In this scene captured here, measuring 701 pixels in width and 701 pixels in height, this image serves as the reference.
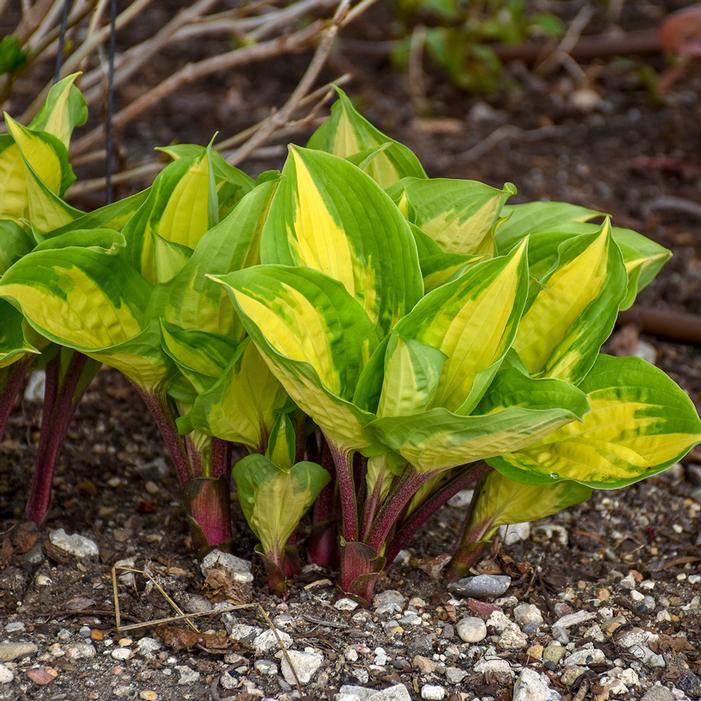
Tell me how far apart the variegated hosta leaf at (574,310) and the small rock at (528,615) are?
0.34 metres

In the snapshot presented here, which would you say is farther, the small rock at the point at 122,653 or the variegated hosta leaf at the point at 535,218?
the variegated hosta leaf at the point at 535,218

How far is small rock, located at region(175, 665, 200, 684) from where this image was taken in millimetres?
1279

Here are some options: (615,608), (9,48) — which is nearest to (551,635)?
(615,608)

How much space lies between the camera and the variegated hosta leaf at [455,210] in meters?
1.40

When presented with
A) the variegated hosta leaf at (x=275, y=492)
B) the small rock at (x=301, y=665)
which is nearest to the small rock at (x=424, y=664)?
the small rock at (x=301, y=665)

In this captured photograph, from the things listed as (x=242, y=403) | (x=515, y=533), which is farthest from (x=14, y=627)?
(x=515, y=533)

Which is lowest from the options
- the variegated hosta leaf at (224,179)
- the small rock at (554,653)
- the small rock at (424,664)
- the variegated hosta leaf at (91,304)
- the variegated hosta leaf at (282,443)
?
the small rock at (554,653)

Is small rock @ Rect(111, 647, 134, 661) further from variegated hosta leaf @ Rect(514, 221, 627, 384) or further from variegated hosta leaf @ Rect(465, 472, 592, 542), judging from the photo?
variegated hosta leaf @ Rect(514, 221, 627, 384)

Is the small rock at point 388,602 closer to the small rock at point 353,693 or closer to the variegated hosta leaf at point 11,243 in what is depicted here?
the small rock at point 353,693

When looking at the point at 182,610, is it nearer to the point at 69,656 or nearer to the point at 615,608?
the point at 69,656

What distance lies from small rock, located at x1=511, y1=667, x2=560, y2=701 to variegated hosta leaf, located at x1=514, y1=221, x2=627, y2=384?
348mm

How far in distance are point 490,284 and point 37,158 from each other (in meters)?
0.58

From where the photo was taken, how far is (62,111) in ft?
4.66

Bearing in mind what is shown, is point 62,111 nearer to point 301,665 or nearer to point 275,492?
point 275,492
